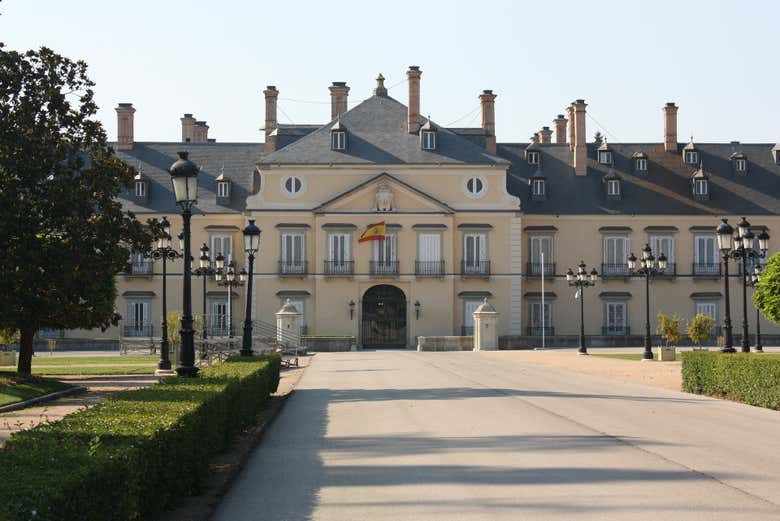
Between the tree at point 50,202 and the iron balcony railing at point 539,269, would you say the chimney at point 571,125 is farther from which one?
the tree at point 50,202

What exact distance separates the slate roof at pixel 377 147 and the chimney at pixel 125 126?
10672mm

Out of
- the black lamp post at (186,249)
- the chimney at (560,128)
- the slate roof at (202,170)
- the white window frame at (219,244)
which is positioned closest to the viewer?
the black lamp post at (186,249)

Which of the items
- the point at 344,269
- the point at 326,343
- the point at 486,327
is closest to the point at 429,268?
the point at 344,269

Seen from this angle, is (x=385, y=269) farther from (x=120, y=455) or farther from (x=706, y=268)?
(x=120, y=455)

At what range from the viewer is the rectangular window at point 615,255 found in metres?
63.2

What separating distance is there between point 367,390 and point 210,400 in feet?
45.6

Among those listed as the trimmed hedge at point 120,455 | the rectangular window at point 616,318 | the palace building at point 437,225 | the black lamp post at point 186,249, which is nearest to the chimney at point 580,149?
the palace building at point 437,225

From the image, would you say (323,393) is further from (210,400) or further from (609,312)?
(609,312)

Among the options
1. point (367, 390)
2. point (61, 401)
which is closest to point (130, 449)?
point (61, 401)

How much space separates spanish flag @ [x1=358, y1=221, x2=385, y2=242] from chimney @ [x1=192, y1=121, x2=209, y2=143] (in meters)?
19.0

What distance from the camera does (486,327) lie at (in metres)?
56.3

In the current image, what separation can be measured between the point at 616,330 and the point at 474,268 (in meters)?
9.22

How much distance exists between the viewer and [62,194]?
23750mm

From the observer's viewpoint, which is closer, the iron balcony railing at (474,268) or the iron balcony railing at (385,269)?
the iron balcony railing at (385,269)
